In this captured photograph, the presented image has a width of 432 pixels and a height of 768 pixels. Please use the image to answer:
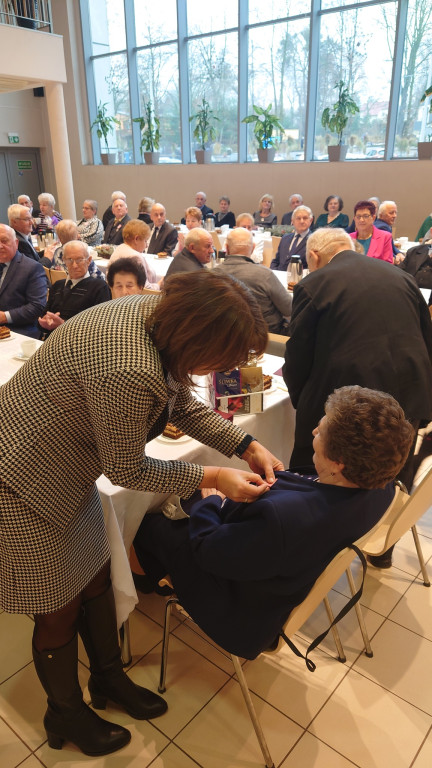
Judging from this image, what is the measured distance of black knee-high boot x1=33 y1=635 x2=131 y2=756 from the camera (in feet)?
4.88

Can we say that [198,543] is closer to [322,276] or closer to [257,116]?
[322,276]

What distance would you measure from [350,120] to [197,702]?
348 inches

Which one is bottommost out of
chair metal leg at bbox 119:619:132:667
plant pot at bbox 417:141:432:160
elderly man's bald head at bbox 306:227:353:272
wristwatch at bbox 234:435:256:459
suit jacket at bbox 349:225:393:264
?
chair metal leg at bbox 119:619:132:667

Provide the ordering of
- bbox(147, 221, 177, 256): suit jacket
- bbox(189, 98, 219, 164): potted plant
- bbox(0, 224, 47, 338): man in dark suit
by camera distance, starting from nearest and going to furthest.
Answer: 1. bbox(0, 224, 47, 338): man in dark suit
2. bbox(147, 221, 177, 256): suit jacket
3. bbox(189, 98, 219, 164): potted plant

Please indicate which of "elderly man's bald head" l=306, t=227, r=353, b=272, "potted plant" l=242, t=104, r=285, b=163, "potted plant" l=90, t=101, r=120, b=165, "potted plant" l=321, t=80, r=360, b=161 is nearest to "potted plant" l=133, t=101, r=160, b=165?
"potted plant" l=90, t=101, r=120, b=165

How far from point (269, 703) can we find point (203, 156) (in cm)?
1002

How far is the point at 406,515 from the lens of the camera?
1.82 meters

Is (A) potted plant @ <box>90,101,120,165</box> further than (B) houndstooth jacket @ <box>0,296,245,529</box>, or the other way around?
(A) potted plant @ <box>90,101,120,165</box>

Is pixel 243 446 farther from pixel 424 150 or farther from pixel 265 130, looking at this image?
pixel 265 130

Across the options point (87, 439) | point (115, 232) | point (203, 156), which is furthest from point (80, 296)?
point (203, 156)

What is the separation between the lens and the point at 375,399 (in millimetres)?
1355

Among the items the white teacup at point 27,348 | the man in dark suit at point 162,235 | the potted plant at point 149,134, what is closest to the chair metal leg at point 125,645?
the white teacup at point 27,348

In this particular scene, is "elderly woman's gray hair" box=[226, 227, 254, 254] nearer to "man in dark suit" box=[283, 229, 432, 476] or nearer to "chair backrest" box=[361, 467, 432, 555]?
"man in dark suit" box=[283, 229, 432, 476]

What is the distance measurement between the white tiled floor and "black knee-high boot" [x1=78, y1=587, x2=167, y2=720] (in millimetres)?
55
